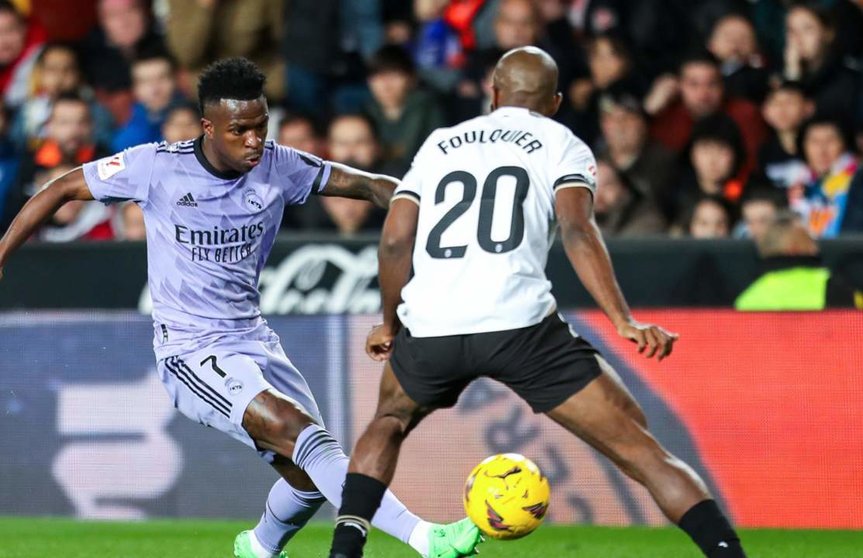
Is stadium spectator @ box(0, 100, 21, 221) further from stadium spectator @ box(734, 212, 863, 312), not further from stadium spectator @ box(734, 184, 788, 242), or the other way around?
stadium spectator @ box(734, 212, 863, 312)

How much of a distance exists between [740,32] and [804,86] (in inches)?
24.9

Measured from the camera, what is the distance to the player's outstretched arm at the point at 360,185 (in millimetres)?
6215

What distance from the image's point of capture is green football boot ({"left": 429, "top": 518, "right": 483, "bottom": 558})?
571 centimetres

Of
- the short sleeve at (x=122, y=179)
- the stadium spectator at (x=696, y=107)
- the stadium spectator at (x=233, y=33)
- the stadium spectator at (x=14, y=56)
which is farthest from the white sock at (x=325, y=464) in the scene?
the stadium spectator at (x=14, y=56)

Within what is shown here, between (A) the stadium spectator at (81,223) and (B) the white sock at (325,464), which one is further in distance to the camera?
(A) the stadium spectator at (81,223)

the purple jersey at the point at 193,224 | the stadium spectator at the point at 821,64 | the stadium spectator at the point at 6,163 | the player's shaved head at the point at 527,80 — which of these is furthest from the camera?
the stadium spectator at the point at 6,163

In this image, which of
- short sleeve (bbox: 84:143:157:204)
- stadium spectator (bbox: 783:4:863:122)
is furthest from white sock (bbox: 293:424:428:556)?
stadium spectator (bbox: 783:4:863:122)

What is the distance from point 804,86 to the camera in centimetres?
1010

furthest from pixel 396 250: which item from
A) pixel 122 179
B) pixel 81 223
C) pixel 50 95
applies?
pixel 50 95

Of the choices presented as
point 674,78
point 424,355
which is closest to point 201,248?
point 424,355

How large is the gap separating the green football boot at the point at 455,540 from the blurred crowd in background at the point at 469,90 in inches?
150

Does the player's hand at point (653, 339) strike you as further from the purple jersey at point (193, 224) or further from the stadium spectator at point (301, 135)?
the stadium spectator at point (301, 135)

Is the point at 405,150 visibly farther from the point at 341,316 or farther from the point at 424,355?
the point at 424,355

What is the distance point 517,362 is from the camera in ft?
16.7
